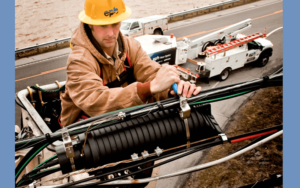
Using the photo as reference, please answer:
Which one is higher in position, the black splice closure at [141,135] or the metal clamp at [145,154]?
the black splice closure at [141,135]

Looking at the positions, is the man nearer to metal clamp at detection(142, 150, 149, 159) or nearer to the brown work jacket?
the brown work jacket

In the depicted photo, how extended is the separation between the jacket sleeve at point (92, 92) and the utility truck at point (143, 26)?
35.1 ft

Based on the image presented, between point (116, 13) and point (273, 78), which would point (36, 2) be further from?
point (273, 78)

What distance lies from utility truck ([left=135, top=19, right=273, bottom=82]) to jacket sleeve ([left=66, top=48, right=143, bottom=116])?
22.0 feet

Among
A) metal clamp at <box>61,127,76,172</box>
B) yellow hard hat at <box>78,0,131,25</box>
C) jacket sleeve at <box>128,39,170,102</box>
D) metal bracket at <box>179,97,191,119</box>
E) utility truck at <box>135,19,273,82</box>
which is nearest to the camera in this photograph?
metal clamp at <box>61,127,76,172</box>

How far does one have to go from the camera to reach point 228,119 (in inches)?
303

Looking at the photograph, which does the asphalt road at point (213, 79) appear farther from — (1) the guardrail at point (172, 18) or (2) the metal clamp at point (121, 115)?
(2) the metal clamp at point (121, 115)

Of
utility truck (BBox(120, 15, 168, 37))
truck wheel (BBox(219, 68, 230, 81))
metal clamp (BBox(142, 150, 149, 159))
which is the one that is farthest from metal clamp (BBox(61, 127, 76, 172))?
utility truck (BBox(120, 15, 168, 37))

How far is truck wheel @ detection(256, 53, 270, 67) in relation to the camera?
10742 mm

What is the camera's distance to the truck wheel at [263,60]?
10742mm

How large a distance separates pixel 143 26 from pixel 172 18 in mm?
4575

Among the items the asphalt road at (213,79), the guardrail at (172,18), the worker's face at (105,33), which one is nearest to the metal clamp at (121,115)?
the worker's face at (105,33)

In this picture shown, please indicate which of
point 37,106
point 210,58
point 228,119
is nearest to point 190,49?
point 210,58

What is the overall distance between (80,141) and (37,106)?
2938 millimetres
